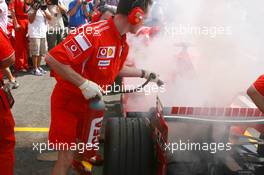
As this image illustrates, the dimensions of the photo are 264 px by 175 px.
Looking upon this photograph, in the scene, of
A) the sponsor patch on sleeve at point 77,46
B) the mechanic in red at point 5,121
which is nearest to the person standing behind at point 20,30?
the mechanic in red at point 5,121

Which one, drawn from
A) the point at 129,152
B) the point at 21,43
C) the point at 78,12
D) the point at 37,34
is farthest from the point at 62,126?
the point at 78,12

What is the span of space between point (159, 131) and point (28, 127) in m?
2.49

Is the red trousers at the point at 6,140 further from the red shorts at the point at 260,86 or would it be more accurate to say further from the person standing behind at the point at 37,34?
the person standing behind at the point at 37,34

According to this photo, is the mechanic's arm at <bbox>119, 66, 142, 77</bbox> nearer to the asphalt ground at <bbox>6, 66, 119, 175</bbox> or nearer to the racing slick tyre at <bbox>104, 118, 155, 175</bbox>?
the racing slick tyre at <bbox>104, 118, 155, 175</bbox>

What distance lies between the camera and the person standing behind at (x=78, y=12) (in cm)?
793

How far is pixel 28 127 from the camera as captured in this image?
4.55m

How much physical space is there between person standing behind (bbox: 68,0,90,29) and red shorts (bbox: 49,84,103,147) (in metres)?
5.50

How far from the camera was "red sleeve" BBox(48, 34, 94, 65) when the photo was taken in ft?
8.10

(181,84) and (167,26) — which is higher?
(167,26)

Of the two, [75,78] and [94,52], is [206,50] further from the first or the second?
[75,78]

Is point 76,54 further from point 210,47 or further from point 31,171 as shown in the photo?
point 210,47

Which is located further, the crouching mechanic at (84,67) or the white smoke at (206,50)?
the white smoke at (206,50)

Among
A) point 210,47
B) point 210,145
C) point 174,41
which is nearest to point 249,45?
point 210,47

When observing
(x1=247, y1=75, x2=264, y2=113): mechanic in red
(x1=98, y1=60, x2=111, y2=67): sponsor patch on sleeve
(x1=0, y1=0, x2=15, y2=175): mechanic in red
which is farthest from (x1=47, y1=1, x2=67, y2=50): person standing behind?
(x1=247, y1=75, x2=264, y2=113): mechanic in red
